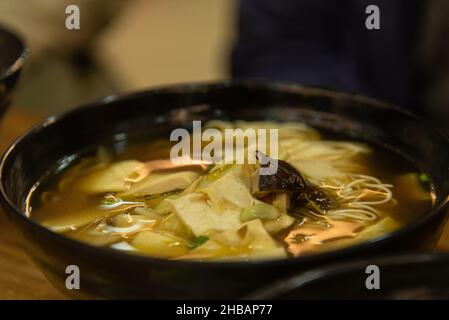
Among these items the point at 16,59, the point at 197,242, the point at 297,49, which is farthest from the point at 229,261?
the point at 297,49

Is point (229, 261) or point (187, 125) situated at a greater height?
point (187, 125)

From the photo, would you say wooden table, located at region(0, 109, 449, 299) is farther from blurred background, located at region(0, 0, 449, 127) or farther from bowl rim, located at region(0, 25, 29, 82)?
blurred background, located at region(0, 0, 449, 127)

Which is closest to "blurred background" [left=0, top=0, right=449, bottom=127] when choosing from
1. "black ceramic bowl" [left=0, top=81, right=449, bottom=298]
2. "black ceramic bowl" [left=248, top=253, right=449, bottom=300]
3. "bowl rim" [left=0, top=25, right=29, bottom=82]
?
"bowl rim" [left=0, top=25, right=29, bottom=82]

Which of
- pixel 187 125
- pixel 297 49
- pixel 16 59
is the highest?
pixel 297 49

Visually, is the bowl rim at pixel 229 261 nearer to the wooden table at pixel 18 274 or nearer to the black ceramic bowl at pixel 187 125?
the black ceramic bowl at pixel 187 125

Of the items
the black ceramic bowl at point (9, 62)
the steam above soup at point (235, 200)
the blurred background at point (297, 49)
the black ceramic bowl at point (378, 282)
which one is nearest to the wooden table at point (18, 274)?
the steam above soup at point (235, 200)

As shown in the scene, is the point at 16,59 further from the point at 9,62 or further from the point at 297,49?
the point at 297,49

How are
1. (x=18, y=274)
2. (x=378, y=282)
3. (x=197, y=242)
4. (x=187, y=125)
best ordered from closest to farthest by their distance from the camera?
(x=378, y=282), (x=197, y=242), (x=18, y=274), (x=187, y=125)
